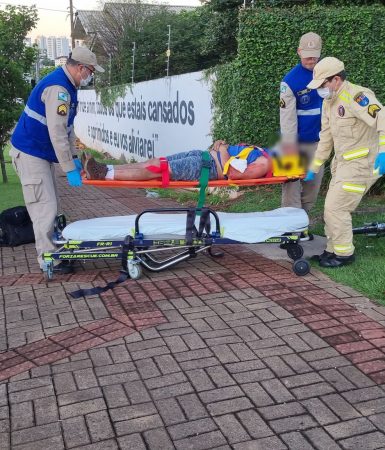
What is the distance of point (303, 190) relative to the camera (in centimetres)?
610

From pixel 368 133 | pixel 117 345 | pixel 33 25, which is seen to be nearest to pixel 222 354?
pixel 117 345

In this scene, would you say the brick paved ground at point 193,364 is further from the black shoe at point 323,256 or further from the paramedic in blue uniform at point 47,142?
the paramedic in blue uniform at point 47,142

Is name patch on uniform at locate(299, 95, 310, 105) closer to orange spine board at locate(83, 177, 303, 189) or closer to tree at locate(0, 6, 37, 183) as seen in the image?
orange spine board at locate(83, 177, 303, 189)

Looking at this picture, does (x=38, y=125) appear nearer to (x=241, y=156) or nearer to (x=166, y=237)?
(x=166, y=237)

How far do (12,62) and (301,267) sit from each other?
9.74 metres

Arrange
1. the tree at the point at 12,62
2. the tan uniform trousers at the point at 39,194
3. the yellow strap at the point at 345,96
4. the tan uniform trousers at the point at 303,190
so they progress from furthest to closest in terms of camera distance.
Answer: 1. the tree at the point at 12,62
2. the tan uniform trousers at the point at 303,190
3. the tan uniform trousers at the point at 39,194
4. the yellow strap at the point at 345,96

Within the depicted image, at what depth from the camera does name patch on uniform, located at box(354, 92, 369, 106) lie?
4.57 meters

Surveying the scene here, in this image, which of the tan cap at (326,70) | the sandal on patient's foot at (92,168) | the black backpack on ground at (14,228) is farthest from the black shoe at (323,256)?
the black backpack on ground at (14,228)

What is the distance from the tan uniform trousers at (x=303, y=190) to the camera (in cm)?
574

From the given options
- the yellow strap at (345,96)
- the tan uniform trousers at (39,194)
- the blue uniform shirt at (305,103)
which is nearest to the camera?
the yellow strap at (345,96)

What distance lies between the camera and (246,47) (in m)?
8.63

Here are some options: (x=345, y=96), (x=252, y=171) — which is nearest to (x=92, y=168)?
(x=252, y=171)

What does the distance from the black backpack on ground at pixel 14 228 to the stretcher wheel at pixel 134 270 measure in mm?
1985

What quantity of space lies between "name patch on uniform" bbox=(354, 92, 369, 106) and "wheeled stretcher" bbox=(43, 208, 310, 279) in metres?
1.13
